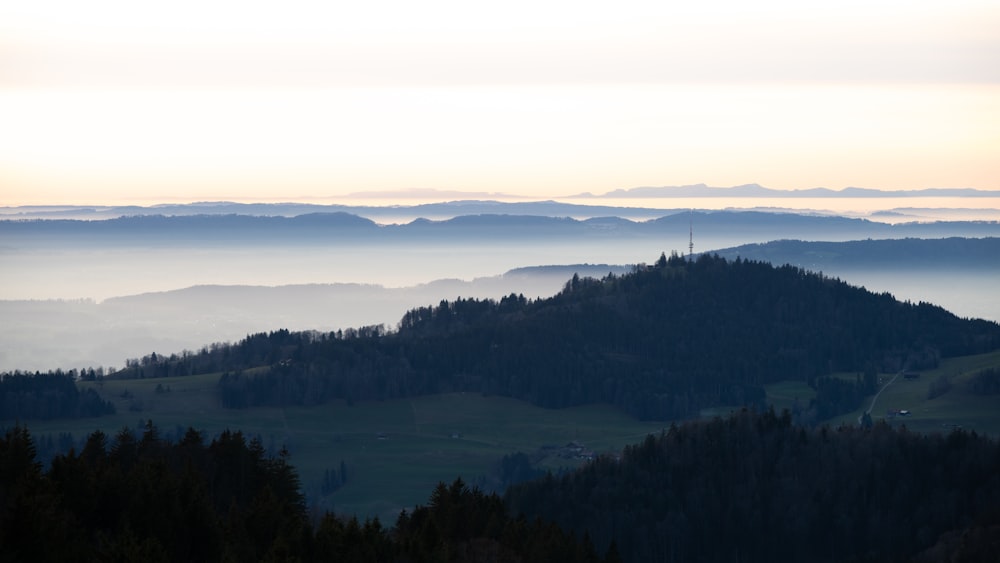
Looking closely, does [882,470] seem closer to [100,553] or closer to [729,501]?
[729,501]

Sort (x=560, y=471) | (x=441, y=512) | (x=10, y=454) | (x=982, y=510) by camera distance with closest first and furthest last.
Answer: (x=10, y=454), (x=441, y=512), (x=982, y=510), (x=560, y=471)

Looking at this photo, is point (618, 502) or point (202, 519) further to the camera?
point (618, 502)

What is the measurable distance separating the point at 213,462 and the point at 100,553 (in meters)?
35.7

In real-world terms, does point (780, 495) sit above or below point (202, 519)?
below

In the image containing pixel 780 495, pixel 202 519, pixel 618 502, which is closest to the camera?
pixel 202 519

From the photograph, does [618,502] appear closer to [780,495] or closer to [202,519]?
[780,495]

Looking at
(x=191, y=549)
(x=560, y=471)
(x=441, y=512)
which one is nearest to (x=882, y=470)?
(x=560, y=471)

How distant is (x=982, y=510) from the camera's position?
143 meters

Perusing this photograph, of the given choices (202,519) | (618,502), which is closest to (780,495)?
(618,502)

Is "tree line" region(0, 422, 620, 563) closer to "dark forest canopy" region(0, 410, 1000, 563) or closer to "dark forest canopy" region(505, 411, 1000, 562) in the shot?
"dark forest canopy" region(0, 410, 1000, 563)

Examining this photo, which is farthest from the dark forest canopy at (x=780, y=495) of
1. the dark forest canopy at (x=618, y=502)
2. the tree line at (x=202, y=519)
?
the tree line at (x=202, y=519)

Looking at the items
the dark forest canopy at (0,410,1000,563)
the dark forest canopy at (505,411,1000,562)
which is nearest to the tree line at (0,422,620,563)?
the dark forest canopy at (0,410,1000,563)

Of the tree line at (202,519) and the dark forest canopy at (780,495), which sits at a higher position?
the tree line at (202,519)

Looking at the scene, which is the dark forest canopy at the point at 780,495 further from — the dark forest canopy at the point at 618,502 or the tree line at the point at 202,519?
the tree line at the point at 202,519
